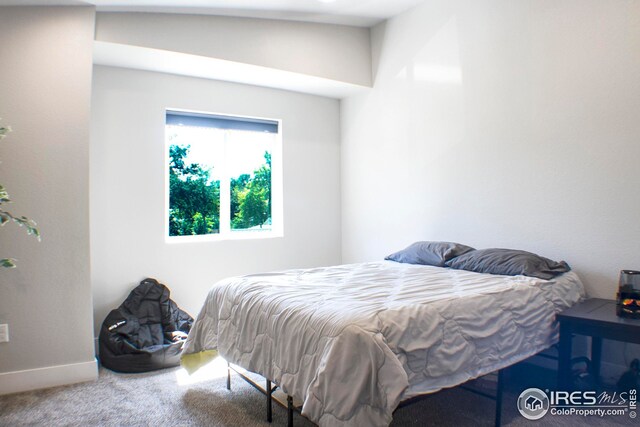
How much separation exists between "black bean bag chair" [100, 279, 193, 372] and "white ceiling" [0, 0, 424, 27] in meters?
2.02

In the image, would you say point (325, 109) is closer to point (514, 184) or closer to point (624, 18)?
point (514, 184)

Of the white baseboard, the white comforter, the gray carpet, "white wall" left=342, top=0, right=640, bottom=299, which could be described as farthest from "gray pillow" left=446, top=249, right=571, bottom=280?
the white baseboard

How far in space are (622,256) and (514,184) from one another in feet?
2.65

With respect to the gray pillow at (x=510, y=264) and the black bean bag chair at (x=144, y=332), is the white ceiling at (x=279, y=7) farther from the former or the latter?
the gray pillow at (x=510, y=264)

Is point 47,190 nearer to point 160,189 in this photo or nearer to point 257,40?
point 160,189

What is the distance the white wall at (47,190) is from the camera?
2646 mm

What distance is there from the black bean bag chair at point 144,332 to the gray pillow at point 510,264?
6.84 ft

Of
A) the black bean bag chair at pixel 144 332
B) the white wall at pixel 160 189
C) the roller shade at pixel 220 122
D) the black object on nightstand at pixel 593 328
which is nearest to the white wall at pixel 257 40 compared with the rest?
the white wall at pixel 160 189

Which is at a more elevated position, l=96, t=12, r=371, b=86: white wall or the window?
l=96, t=12, r=371, b=86: white wall

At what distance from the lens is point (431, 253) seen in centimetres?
324

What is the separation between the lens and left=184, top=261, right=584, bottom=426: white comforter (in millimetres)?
1595

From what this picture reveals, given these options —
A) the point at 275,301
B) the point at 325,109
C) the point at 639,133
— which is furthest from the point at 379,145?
the point at 275,301

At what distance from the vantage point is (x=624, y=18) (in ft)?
8.38

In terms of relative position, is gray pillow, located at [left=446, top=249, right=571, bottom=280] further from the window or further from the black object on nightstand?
the window
